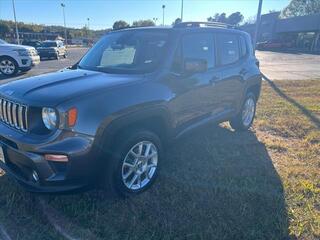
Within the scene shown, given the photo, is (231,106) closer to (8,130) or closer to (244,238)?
(244,238)

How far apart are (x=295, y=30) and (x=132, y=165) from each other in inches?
2172

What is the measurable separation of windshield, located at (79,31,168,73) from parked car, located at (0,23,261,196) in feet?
0.05

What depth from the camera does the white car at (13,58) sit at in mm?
11570

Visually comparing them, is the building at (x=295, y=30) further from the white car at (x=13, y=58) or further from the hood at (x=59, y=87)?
the hood at (x=59, y=87)

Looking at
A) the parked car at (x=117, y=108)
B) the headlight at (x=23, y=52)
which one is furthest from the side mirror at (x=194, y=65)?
the headlight at (x=23, y=52)

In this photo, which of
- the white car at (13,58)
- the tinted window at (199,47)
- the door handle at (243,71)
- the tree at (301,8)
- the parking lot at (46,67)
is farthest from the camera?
the tree at (301,8)

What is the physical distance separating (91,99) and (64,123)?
0.32 metres

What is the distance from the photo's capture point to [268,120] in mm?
6367

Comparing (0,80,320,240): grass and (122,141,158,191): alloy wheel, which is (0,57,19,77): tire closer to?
(0,80,320,240): grass

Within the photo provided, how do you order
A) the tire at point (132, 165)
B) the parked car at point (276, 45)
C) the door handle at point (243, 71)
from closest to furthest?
Result: the tire at point (132, 165)
the door handle at point (243, 71)
the parked car at point (276, 45)

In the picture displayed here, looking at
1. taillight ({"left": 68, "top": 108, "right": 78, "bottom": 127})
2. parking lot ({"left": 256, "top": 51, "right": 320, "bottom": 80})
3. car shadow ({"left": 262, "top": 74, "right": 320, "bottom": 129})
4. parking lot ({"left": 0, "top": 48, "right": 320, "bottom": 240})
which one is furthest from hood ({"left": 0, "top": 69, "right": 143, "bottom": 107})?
parking lot ({"left": 256, "top": 51, "right": 320, "bottom": 80})

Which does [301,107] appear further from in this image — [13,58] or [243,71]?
[13,58]

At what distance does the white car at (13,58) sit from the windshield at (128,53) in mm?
9014

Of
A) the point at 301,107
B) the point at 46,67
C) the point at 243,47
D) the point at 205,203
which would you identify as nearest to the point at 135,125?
the point at 205,203
